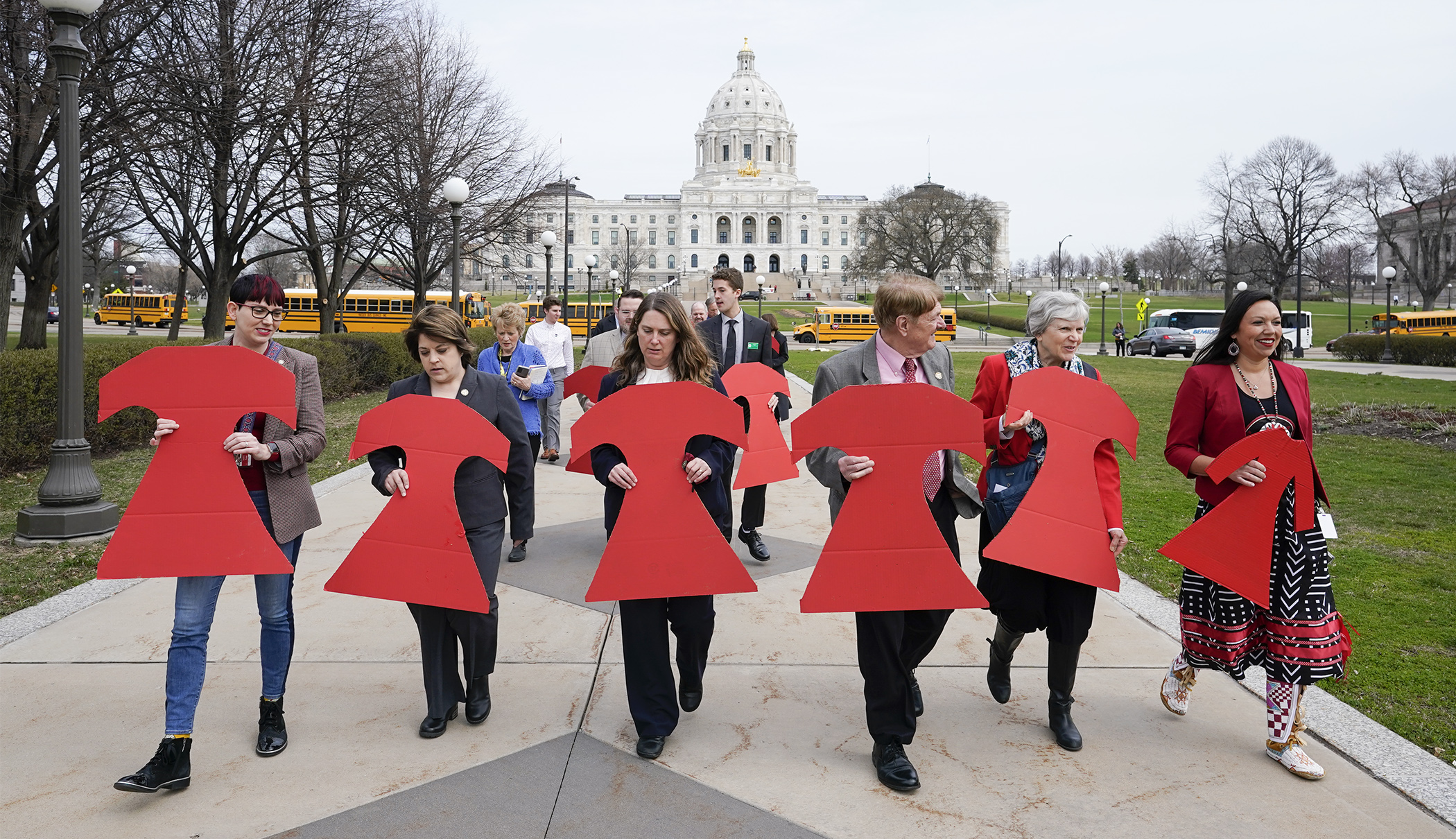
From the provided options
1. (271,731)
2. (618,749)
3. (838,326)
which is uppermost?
(838,326)

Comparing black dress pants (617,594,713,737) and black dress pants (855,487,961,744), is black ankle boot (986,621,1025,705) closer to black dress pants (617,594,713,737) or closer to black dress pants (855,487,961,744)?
black dress pants (855,487,961,744)

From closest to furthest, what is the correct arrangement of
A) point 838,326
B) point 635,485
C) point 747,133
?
point 635,485 → point 838,326 → point 747,133

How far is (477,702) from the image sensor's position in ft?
13.4

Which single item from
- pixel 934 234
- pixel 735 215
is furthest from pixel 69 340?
pixel 735 215

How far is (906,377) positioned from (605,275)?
123681mm

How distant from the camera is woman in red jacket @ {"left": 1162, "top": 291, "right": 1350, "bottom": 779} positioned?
12.3 ft

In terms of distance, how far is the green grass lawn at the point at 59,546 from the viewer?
238 inches

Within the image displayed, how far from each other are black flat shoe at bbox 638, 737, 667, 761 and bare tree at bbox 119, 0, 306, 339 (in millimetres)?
14721

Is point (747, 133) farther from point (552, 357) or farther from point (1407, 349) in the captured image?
point (552, 357)

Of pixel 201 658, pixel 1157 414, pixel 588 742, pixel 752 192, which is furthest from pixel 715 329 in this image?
pixel 752 192

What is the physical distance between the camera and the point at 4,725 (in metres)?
3.95

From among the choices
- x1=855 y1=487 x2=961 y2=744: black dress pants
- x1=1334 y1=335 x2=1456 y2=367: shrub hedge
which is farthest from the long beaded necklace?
x1=1334 y1=335 x2=1456 y2=367: shrub hedge

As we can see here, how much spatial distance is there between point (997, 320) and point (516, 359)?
220ft

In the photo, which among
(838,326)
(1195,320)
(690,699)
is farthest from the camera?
(838,326)
